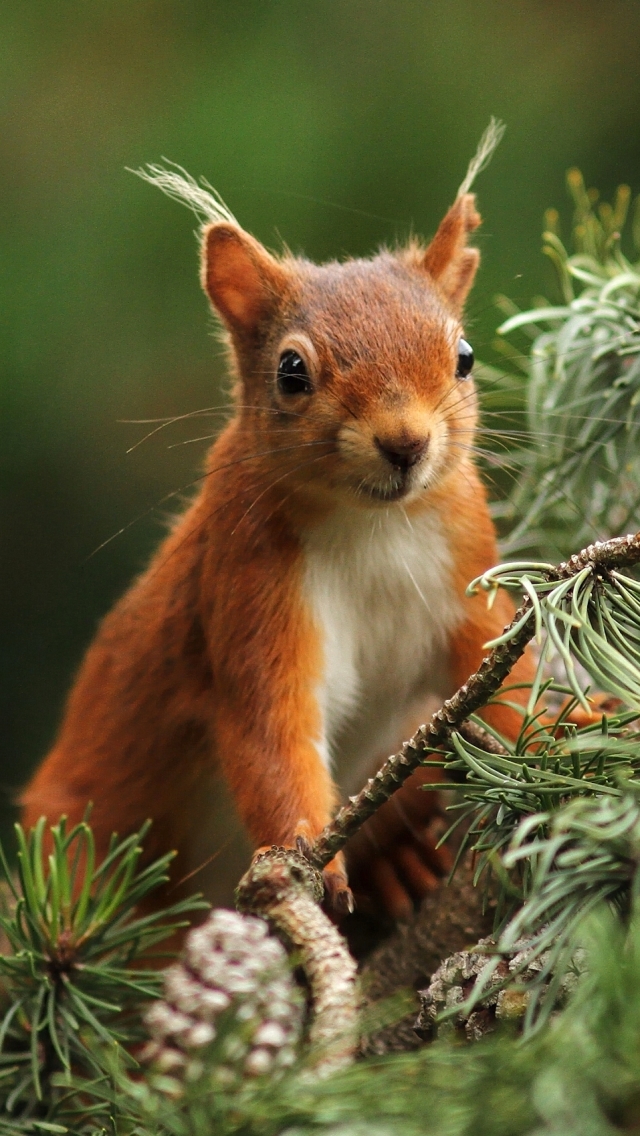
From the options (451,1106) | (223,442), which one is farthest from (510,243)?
(451,1106)

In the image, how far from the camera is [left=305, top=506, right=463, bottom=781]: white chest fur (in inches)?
46.4

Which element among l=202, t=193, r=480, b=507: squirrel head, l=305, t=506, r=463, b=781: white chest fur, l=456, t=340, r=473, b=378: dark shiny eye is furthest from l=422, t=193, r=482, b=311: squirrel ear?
l=305, t=506, r=463, b=781: white chest fur

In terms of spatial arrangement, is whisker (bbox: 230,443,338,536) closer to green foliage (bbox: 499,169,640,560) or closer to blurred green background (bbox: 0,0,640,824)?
green foliage (bbox: 499,169,640,560)

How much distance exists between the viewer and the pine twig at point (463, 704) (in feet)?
2.27

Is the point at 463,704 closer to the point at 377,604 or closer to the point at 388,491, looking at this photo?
the point at 388,491

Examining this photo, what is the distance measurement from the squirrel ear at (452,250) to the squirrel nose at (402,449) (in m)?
0.28


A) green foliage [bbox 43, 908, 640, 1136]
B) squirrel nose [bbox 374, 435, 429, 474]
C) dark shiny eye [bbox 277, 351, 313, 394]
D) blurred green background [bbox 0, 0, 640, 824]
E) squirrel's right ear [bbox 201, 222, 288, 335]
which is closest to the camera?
green foliage [bbox 43, 908, 640, 1136]

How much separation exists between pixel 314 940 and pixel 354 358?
22.4 inches

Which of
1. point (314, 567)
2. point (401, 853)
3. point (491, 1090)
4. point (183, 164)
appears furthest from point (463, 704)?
point (183, 164)

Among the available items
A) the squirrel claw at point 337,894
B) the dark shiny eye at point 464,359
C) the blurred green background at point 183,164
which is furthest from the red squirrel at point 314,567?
the blurred green background at point 183,164

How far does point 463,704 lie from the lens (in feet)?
2.29

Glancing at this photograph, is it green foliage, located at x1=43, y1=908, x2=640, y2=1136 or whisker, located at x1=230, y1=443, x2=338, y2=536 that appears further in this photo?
whisker, located at x1=230, y1=443, x2=338, y2=536

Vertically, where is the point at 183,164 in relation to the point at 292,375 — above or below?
above

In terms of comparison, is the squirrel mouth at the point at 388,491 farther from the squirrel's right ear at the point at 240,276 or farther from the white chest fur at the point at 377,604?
the squirrel's right ear at the point at 240,276
